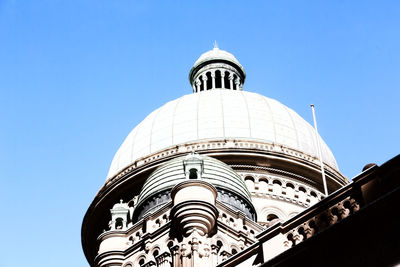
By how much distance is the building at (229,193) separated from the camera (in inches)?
514

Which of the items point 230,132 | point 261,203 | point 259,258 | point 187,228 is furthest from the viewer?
point 230,132

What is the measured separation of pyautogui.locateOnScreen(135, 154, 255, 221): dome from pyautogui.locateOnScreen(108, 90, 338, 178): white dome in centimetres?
887

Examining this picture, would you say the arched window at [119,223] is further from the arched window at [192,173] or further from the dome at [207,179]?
the arched window at [192,173]

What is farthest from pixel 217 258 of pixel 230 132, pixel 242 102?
pixel 242 102

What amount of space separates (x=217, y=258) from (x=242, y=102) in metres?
20.0

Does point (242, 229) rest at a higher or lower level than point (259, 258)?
higher

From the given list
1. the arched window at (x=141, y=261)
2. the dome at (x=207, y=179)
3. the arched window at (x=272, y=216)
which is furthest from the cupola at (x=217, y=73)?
the arched window at (x=141, y=261)

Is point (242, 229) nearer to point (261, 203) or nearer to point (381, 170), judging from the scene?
point (261, 203)

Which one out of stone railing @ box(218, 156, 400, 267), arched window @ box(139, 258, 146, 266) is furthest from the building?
arched window @ box(139, 258, 146, 266)

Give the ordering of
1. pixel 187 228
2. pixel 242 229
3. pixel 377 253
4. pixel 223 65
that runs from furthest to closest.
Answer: pixel 223 65 < pixel 242 229 < pixel 187 228 < pixel 377 253

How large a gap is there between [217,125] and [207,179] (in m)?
12.0

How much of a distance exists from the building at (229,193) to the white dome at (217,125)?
0.08 metres

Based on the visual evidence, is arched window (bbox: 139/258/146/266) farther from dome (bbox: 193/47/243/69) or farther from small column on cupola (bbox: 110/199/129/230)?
dome (bbox: 193/47/243/69)

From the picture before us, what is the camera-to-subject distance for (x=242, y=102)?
42.0 metres
